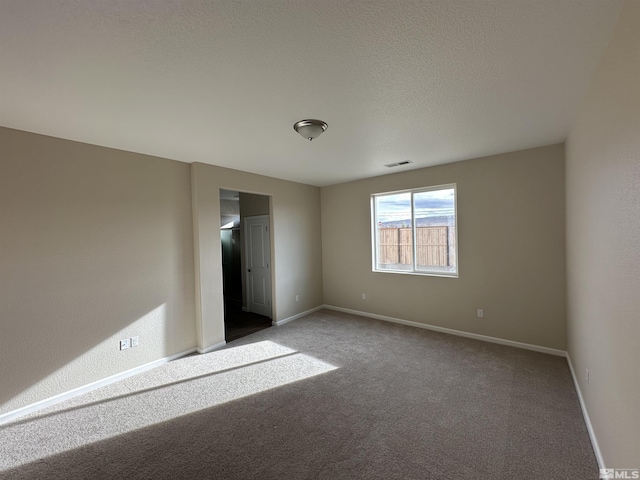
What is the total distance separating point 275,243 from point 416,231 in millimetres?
2486

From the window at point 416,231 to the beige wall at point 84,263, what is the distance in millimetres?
3300

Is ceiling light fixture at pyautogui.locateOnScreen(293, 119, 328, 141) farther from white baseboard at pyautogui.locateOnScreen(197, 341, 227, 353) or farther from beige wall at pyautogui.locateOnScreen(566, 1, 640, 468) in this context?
white baseboard at pyautogui.locateOnScreen(197, 341, 227, 353)

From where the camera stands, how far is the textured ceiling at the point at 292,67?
129cm

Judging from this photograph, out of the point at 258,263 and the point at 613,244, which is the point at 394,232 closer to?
the point at 258,263

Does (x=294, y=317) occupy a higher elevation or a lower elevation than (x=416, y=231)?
lower

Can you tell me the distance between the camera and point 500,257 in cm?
375

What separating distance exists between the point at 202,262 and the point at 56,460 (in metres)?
2.27

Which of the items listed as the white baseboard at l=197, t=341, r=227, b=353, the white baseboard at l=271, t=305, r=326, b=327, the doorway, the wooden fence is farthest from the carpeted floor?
the doorway

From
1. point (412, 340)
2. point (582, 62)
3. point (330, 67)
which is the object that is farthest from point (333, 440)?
point (582, 62)

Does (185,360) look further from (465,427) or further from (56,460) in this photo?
(465,427)

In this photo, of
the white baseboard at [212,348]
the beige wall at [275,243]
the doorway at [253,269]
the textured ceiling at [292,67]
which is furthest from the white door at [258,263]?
the textured ceiling at [292,67]

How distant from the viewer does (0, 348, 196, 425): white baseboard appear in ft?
8.05

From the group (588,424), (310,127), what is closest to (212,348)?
(310,127)

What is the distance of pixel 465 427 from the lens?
7.18 feet
